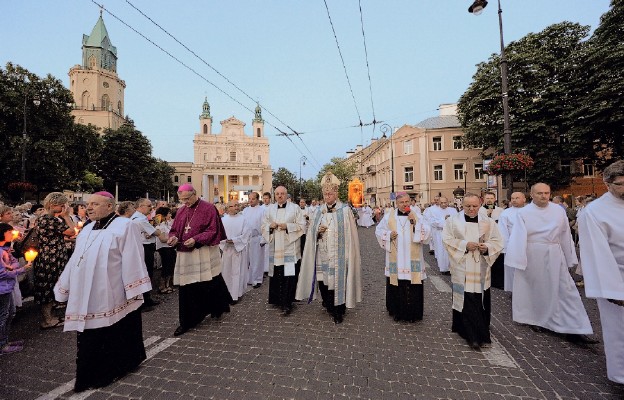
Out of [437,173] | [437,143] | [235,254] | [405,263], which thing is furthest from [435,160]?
[405,263]

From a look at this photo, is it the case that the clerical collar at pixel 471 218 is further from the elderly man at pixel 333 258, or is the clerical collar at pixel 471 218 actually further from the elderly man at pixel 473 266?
the elderly man at pixel 333 258

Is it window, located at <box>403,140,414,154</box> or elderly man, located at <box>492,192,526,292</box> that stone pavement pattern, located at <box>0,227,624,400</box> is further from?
window, located at <box>403,140,414,154</box>

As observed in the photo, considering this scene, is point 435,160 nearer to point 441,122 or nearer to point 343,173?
point 441,122

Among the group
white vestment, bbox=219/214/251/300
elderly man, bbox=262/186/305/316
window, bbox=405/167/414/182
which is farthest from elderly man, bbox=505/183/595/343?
window, bbox=405/167/414/182

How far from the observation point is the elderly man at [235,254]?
21.0 feet

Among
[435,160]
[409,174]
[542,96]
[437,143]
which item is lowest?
[409,174]

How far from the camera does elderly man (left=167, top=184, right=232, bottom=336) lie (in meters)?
4.84

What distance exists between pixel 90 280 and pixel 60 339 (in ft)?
7.02

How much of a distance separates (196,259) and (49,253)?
2.31 metres

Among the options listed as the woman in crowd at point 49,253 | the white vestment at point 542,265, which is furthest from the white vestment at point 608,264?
the woman in crowd at point 49,253

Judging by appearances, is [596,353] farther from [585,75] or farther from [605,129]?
[585,75]

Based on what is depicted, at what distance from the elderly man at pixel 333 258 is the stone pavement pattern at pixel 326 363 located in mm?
382

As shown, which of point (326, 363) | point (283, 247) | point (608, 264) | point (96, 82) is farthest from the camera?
point (96, 82)

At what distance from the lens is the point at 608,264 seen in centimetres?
301
